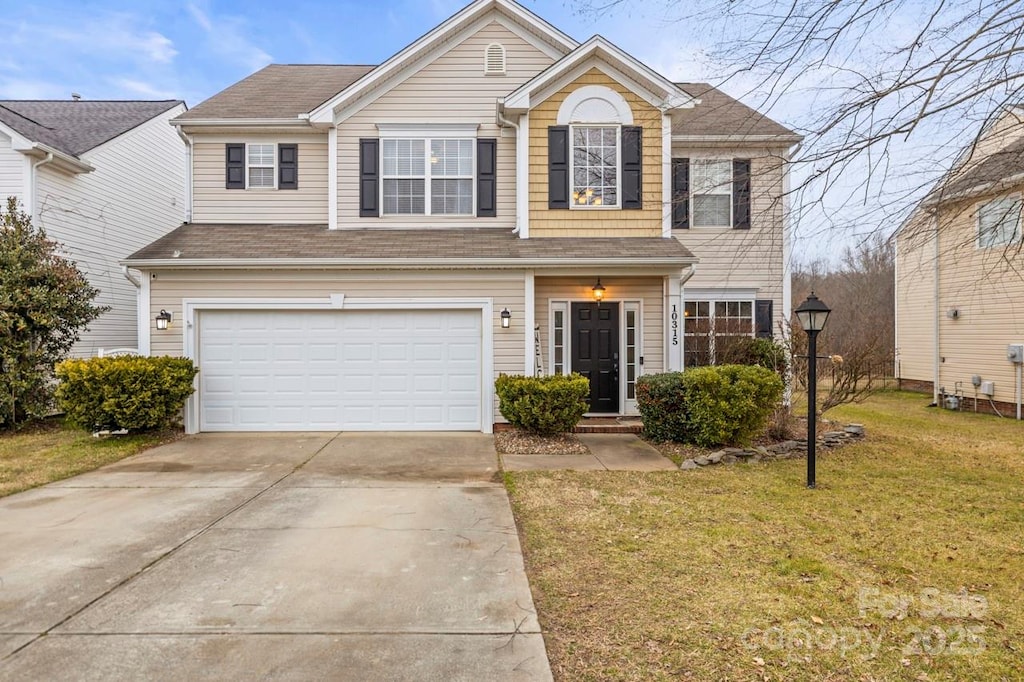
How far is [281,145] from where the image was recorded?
1071 centimetres

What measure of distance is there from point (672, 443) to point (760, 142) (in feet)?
18.2

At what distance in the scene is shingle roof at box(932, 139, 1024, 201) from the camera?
184 inches

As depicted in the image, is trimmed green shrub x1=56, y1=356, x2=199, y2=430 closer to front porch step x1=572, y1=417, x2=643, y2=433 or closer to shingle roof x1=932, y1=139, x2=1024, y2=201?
front porch step x1=572, y1=417, x2=643, y2=433

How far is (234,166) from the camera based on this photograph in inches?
420

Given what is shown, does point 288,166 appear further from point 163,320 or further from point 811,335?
point 811,335

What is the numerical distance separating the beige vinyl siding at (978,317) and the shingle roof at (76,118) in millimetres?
18687

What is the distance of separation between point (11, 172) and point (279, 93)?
5317 millimetres

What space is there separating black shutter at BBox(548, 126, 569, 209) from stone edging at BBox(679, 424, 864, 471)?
16.4ft

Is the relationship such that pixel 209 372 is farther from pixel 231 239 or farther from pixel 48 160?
pixel 48 160

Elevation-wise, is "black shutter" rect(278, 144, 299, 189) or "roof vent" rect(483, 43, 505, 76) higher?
"roof vent" rect(483, 43, 505, 76)

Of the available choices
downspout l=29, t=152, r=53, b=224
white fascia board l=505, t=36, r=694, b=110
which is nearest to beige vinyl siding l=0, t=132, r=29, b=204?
downspout l=29, t=152, r=53, b=224

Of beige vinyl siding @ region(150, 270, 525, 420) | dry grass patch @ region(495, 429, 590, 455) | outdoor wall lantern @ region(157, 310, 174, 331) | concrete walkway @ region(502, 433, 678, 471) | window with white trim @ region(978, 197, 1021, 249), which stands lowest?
concrete walkway @ region(502, 433, 678, 471)

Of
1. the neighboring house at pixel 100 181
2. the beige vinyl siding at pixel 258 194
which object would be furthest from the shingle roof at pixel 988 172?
the neighboring house at pixel 100 181

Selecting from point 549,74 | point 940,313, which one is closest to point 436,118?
point 549,74
